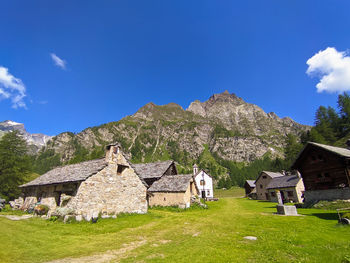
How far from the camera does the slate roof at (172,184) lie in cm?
2969

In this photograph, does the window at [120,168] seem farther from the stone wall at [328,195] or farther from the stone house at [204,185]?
the stone house at [204,185]

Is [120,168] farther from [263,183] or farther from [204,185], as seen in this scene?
[263,183]

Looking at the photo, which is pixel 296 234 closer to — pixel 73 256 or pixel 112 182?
pixel 73 256

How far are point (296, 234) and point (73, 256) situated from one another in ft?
43.6

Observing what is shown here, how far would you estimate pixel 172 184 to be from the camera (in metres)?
31.6

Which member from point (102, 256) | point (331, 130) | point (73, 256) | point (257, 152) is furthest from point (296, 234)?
point (257, 152)

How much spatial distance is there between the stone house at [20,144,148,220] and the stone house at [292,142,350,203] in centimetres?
2752

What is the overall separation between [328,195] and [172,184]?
961 inches

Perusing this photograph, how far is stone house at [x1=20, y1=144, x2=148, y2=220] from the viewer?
1884 cm

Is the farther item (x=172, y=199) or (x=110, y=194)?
(x=172, y=199)

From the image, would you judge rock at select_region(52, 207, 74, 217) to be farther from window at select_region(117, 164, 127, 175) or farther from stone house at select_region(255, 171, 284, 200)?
stone house at select_region(255, 171, 284, 200)

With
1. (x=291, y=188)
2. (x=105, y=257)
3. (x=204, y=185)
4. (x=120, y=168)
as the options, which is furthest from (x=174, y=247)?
(x=204, y=185)

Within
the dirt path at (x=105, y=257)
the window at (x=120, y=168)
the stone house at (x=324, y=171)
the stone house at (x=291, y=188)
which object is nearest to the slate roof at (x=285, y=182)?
the stone house at (x=291, y=188)

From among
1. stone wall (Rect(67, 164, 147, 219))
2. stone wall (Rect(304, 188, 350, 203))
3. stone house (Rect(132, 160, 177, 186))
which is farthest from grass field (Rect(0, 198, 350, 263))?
stone house (Rect(132, 160, 177, 186))
